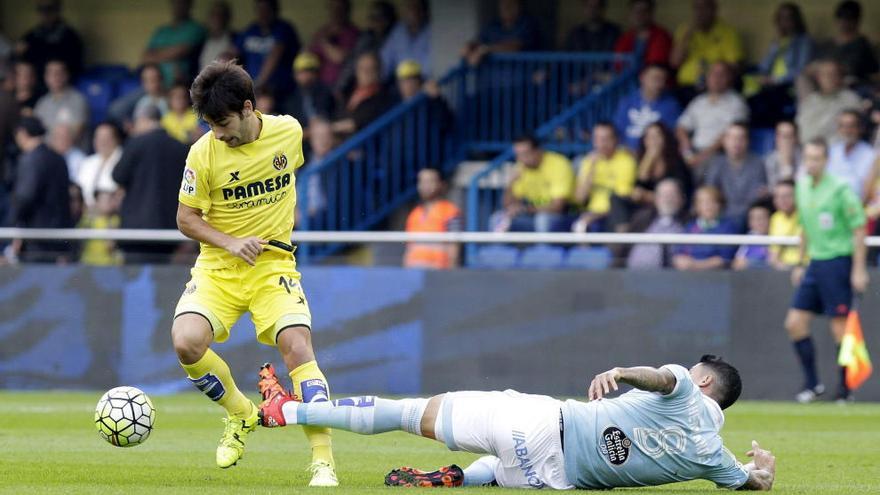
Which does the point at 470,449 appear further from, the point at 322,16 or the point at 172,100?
the point at 322,16

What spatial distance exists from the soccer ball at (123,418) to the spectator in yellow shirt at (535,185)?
7665mm

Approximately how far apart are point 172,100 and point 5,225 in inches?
95.4

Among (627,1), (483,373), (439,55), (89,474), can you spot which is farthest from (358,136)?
(89,474)

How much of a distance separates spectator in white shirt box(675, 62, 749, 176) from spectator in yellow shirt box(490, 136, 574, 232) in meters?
1.27

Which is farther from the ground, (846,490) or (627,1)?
(627,1)

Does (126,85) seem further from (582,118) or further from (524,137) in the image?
(524,137)

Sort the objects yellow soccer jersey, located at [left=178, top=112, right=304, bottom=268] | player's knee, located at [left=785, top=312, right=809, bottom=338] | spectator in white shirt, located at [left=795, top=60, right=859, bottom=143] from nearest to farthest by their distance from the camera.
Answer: yellow soccer jersey, located at [left=178, top=112, right=304, bottom=268] < player's knee, located at [left=785, top=312, right=809, bottom=338] < spectator in white shirt, located at [left=795, top=60, right=859, bottom=143]

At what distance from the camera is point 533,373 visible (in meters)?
14.7

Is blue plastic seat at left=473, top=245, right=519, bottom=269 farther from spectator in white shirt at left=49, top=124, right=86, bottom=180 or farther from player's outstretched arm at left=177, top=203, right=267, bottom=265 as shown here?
player's outstretched arm at left=177, top=203, right=267, bottom=265

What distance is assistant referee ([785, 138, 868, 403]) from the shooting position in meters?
13.9

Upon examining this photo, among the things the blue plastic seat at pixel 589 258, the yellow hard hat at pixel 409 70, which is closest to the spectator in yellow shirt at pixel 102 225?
the yellow hard hat at pixel 409 70

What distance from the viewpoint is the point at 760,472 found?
748 cm

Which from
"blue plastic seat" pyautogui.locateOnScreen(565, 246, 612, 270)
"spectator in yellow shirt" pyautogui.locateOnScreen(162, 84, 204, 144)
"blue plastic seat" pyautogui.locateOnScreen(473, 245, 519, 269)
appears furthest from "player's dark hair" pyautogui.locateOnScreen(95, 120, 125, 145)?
"blue plastic seat" pyautogui.locateOnScreen(565, 246, 612, 270)

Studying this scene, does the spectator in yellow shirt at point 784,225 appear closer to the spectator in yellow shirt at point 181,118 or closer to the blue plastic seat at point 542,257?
the blue plastic seat at point 542,257
